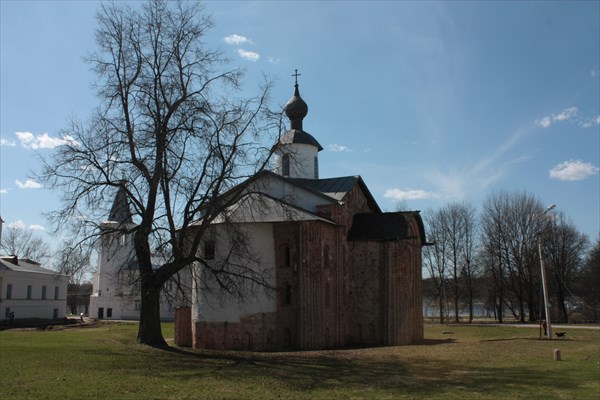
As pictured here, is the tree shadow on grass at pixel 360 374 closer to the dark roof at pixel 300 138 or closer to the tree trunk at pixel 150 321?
the tree trunk at pixel 150 321

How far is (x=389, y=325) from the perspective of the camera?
29.2m

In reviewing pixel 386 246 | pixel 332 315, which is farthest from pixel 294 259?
pixel 386 246

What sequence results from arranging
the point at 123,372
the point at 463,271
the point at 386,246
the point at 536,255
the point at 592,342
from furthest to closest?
the point at 463,271
the point at 536,255
the point at 386,246
the point at 592,342
the point at 123,372

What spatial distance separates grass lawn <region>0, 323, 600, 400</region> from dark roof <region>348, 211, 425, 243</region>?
781cm

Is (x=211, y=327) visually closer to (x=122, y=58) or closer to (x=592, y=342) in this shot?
(x=122, y=58)

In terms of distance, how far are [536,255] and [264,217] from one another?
123ft

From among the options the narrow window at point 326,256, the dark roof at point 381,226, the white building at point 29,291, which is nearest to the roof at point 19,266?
the white building at point 29,291

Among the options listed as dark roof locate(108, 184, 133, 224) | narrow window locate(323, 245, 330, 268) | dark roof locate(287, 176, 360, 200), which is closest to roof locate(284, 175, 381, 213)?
dark roof locate(287, 176, 360, 200)

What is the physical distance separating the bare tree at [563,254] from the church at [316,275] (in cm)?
2788

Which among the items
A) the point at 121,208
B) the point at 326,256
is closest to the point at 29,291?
the point at 121,208

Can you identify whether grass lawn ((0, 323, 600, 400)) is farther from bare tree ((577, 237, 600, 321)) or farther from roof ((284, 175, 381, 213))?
bare tree ((577, 237, 600, 321))

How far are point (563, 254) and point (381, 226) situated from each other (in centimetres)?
3273

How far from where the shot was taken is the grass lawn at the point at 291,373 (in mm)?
12766

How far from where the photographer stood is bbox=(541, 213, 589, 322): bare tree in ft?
179
